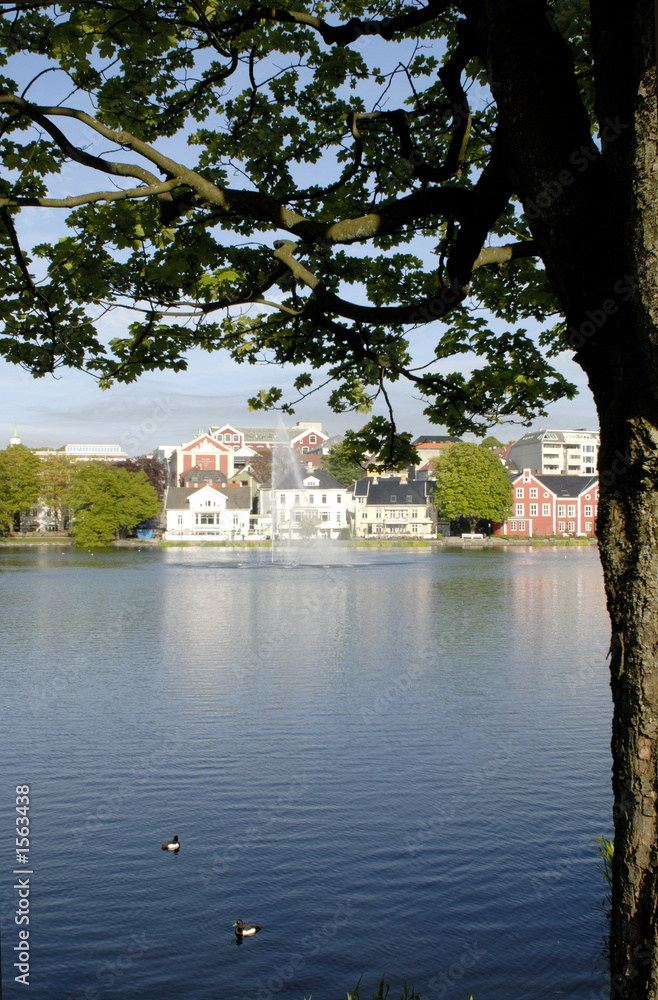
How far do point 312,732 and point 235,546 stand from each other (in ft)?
238

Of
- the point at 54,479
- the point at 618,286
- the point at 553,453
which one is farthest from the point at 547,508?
the point at 618,286

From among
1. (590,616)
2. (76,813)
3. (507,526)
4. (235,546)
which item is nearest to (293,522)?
(235,546)

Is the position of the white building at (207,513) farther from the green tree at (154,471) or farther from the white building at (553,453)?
the white building at (553,453)

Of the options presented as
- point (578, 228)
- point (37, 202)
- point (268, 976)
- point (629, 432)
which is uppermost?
point (37, 202)

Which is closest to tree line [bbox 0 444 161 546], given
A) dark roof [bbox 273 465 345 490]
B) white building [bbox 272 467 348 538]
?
white building [bbox 272 467 348 538]

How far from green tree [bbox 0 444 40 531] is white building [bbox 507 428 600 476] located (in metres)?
71.6

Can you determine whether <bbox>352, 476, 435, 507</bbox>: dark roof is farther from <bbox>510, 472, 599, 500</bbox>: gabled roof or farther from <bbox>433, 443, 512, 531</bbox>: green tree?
<bbox>510, 472, 599, 500</bbox>: gabled roof

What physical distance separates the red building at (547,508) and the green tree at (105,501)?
144 feet

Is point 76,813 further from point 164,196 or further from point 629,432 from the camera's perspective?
point 629,432

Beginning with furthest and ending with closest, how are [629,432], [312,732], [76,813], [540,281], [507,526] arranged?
[507,526] → [312,732] → [76,813] → [540,281] → [629,432]

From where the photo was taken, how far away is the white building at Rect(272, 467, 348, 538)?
3514 inches

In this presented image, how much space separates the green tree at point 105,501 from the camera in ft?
266

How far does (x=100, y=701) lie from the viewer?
1527cm

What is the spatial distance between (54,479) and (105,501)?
551 inches
